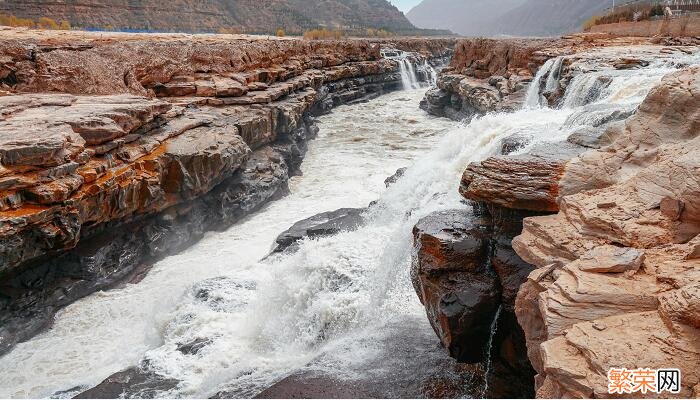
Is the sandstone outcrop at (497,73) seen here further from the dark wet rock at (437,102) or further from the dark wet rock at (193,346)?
the dark wet rock at (193,346)

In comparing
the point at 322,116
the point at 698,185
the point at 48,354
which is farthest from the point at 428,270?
the point at 322,116

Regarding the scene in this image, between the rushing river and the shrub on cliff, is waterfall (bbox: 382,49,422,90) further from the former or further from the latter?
the rushing river

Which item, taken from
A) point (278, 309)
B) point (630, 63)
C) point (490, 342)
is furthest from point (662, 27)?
point (278, 309)

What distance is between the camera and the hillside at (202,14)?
160 ft

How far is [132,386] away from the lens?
7309mm

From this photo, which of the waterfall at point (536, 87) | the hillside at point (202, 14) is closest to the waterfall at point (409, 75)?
the waterfall at point (536, 87)

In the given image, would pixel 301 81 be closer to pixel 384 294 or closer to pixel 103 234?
pixel 103 234

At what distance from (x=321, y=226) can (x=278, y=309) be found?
302 cm

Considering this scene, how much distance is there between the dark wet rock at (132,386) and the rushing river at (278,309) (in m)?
0.21

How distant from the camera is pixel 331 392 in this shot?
624cm

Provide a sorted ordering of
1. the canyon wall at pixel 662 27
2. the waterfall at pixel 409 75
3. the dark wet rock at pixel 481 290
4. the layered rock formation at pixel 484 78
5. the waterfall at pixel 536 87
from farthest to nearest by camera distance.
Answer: the waterfall at pixel 409 75, the layered rock formation at pixel 484 78, the canyon wall at pixel 662 27, the waterfall at pixel 536 87, the dark wet rock at pixel 481 290

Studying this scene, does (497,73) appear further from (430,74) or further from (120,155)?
(120,155)

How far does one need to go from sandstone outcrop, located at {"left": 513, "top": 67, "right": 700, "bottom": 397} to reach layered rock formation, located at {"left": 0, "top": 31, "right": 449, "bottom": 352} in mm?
8012

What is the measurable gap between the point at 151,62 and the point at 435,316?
14.2 meters
